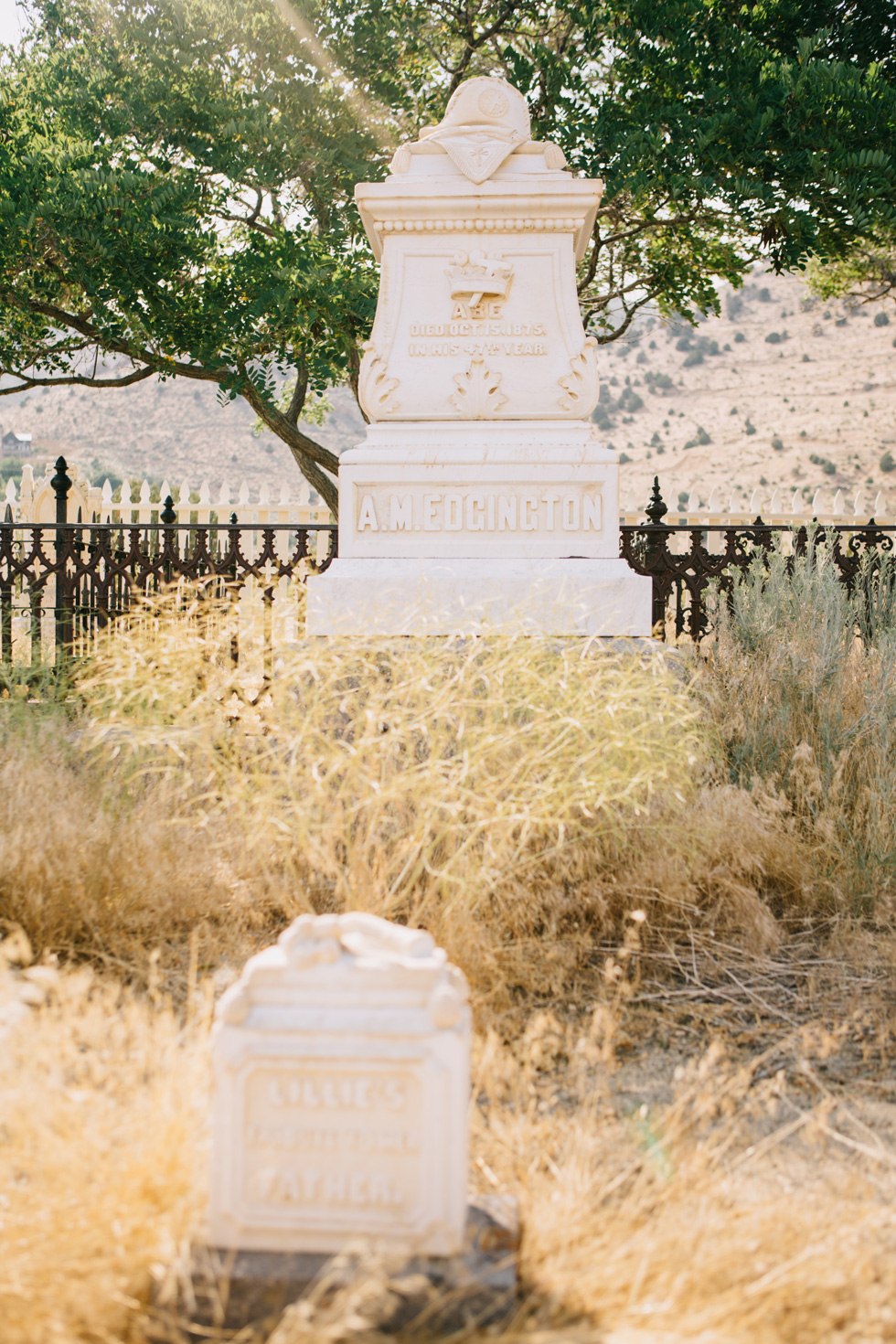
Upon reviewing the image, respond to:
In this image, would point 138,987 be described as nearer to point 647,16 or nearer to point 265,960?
point 265,960

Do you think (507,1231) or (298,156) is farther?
(298,156)

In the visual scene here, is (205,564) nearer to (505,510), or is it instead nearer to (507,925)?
(505,510)

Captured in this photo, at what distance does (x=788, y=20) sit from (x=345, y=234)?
4872mm

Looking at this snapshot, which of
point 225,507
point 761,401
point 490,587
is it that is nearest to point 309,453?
point 225,507

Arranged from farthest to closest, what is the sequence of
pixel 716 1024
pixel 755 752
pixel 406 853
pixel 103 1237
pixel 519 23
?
pixel 519 23, pixel 755 752, pixel 406 853, pixel 716 1024, pixel 103 1237

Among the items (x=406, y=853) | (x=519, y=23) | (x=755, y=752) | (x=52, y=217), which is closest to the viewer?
(x=406, y=853)

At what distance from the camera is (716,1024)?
2.74 m

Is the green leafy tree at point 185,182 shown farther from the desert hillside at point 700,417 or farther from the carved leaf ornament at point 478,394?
the desert hillside at point 700,417

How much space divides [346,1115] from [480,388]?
4493 mm

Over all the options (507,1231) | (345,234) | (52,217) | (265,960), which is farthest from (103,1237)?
(345,234)

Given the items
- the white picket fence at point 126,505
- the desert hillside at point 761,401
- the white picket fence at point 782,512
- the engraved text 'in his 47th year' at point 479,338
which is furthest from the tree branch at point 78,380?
the desert hillside at point 761,401

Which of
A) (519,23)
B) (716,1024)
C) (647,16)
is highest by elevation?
(519,23)

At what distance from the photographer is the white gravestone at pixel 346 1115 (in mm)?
1602

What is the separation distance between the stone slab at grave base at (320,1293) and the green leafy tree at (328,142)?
9386 mm
